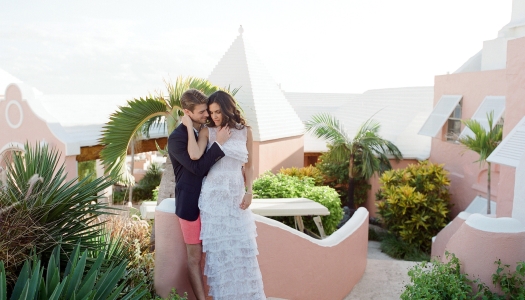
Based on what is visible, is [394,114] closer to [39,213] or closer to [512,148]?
[512,148]

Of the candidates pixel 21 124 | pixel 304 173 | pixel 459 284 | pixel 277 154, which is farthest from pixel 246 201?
pixel 277 154

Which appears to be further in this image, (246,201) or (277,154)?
(277,154)

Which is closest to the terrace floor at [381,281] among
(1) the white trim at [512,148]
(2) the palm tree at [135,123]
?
(1) the white trim at [512,148]

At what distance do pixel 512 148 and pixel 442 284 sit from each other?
380 centimetres

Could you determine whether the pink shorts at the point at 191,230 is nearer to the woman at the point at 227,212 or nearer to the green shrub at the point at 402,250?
the woman at the point at 227,212

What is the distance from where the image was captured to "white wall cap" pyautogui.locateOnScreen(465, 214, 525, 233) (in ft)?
14.8

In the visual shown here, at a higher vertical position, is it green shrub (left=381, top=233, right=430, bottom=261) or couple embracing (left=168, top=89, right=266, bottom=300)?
couple embracing (left=168, top=89, right=266, bottom=300)

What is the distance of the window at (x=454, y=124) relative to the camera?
14109 mm

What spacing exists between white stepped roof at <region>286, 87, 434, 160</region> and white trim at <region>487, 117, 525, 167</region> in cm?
755

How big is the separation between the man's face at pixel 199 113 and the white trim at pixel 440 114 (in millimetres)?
11309

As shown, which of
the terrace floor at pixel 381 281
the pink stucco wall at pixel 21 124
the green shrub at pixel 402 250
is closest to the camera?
the terrace floor at pixel 381 281

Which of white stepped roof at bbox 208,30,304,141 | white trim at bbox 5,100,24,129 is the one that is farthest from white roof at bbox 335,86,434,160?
white trim at bbox 5,100,24,129

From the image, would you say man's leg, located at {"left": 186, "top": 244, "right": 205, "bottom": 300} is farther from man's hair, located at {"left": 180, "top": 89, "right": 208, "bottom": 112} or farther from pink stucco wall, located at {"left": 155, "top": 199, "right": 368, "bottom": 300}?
man's hair, located at {"left": 180, "top": 89, "right": 208, "bottom": 112}

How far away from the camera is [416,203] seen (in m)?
12.3
